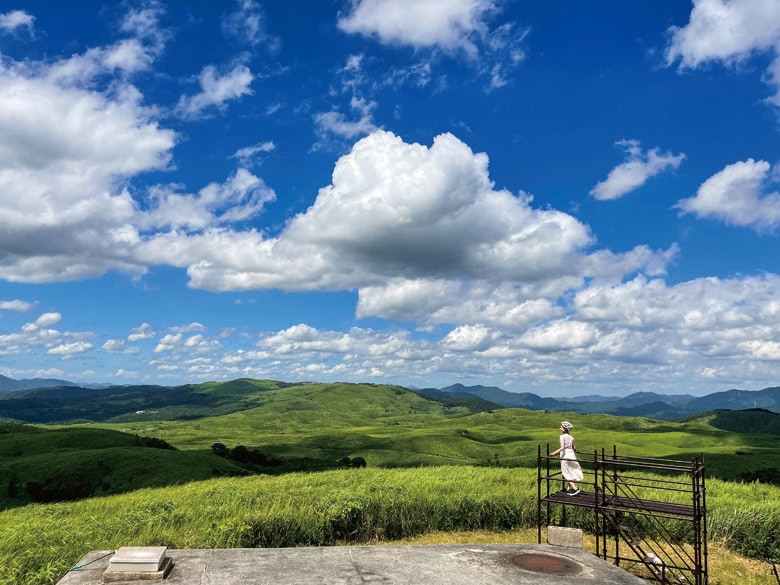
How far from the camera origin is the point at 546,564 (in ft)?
55.2

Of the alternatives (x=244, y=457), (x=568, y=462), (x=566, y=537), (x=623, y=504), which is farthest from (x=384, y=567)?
(x=244, y=457)

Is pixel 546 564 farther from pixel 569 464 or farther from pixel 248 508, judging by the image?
pixel 248 508

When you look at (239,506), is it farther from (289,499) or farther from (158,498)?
(158,498)

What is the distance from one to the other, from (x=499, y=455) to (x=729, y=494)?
7661 centimetres

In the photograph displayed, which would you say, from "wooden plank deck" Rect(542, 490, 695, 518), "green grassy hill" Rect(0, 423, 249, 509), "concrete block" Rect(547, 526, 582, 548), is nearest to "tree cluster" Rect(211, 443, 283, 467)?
"green grassy hill" Rect(0, 423, 249, 509)

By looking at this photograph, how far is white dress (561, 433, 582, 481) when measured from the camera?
21562mm

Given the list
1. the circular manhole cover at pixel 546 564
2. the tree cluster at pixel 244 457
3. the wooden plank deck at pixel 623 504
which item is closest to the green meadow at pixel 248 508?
the wooden plank deck at pixel 623 504

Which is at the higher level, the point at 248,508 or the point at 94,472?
the point at 248,508

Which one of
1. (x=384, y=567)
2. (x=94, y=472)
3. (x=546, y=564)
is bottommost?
(x=94, y=472)

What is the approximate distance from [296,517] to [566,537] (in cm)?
1134

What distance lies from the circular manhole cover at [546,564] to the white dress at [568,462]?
4473 mm

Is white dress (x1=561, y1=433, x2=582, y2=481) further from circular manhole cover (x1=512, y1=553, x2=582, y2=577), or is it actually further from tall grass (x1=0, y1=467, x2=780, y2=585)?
tall grass (x1=0, y1=467, x2=780, y2=585)

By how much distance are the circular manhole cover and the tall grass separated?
10.4 m

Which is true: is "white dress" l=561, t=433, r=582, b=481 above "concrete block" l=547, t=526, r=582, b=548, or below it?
above
